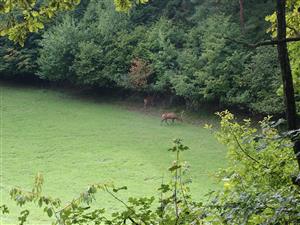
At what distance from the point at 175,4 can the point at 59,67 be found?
24.3 ft

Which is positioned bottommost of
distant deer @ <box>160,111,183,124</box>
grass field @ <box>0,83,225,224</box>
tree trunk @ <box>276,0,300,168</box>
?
grass field @ <box>0,83,225,224</box>

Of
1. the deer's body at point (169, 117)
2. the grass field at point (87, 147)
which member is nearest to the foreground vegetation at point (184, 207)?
the grass field at point (87, 147)

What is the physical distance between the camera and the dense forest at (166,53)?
65.2 ft

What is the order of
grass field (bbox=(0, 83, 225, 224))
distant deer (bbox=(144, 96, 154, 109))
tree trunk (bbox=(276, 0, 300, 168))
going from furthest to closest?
distant deer (bbox=(144, 96, 154, 109))
grass field (bbox=(0, 83, 225, 224))
tree trunk (bbox=(276, 0, 300, 168))

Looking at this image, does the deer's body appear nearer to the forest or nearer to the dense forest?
the forest

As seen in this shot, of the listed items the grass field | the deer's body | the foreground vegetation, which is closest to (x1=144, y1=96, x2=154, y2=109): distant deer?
the grass field

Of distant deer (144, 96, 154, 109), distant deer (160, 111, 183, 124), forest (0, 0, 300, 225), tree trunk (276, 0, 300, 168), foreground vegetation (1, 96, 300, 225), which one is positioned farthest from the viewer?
distant deer (144, 96, 154, 109)

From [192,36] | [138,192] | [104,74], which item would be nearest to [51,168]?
[138,192]

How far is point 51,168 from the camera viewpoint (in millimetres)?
15031

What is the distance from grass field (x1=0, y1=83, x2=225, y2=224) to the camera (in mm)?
13516

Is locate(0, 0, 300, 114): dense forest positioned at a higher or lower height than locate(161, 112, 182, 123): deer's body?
higher

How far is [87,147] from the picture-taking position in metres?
17.6

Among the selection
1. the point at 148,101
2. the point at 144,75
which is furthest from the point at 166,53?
the point at 148,101

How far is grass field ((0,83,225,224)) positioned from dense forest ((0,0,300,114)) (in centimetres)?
167
